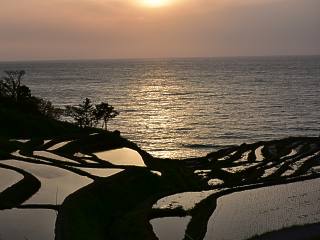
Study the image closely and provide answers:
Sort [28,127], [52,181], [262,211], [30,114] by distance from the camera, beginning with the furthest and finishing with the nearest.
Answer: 1. [30,114]
2. [28,127]
3. [52,181]
4. [262,211]

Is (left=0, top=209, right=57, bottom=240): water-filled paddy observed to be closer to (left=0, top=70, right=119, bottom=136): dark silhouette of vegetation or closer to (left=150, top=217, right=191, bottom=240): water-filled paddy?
(left=150, top=217, right=191, bottom=240): water-filled paddy

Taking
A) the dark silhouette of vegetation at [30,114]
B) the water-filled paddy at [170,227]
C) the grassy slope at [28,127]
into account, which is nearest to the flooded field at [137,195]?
the water-filled paddy at [170,227]

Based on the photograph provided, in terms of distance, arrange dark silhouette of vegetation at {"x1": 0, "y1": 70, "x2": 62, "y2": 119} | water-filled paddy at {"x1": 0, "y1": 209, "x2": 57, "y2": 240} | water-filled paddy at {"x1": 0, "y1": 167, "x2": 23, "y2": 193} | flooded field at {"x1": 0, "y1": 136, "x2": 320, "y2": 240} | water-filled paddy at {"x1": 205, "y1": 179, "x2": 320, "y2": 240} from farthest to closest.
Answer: dark silhouette of vegetation at {"x1": 0, "y1": 70, "x2": 62, "y2": 119}, water-filled paddy at {"x1": 0, "y1": 167, "x2": 23, "y2": 193}, water-filled paddy at {"x1": 205, "y1": 179, "x2": 320, "y2": 240}, flooded field at {"x1": 0, "y1": 136, "x2": 320, "y2": 240}, water-filled paddy at {"x1": 0, "y1": 209, "x2": 57, "y2": 240}

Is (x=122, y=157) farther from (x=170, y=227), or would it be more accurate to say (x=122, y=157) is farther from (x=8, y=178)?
(x=170, y=227)

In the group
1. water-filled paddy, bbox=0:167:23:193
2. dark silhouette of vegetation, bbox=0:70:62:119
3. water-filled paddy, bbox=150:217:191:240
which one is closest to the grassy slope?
dark silhouette of vegetation, bbox=0:70:62:119

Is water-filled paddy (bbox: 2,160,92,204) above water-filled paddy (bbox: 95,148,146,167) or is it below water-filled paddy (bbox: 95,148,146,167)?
above

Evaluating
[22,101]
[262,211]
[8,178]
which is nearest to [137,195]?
[262,211]

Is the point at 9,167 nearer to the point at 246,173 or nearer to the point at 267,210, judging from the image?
the point at 267,210

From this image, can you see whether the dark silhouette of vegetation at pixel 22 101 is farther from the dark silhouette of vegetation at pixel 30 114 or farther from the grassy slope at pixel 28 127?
the grassy slope at pixel 28 127

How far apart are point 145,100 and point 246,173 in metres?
124

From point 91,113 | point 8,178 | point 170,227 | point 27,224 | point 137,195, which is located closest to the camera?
point 27,224

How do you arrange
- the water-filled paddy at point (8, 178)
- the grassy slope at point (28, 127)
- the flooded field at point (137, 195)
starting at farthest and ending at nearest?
the grassy slope at point (28, 127), the water-filled paddy at point (8, 178), the flooded field at point (137, 195)

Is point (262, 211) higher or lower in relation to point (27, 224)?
lower

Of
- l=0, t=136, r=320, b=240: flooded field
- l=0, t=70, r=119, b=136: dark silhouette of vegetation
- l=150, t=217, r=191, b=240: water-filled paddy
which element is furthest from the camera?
l=0, t=70, r=119, b=136: dark silhouette of vegetation
